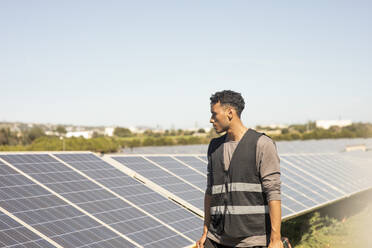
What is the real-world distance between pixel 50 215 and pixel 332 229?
12.1m

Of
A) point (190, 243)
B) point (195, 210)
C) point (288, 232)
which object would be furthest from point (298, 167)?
point (190, 243)

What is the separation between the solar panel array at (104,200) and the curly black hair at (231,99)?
3577 mm

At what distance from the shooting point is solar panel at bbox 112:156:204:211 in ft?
34.0

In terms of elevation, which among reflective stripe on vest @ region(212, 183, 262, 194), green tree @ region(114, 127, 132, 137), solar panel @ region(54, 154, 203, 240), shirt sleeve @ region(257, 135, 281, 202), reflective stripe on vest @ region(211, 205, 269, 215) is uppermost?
shirt sleeve @ region(257, 135, 281, 202)

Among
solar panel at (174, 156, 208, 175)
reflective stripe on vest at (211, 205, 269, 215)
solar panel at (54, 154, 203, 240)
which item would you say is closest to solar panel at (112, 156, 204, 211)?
solar panel at (54, 154, 203, 240)

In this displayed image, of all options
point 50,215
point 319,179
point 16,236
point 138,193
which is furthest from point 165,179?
point 319,179

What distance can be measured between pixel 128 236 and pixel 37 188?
85.1 inches

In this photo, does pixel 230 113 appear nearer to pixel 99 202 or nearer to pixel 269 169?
pixel 269 169

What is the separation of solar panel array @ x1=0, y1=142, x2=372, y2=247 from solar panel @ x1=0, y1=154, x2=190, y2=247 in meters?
0.02

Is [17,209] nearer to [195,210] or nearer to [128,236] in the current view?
[128,236]

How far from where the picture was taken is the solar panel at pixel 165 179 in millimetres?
10367

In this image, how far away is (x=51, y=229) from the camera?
686 cm

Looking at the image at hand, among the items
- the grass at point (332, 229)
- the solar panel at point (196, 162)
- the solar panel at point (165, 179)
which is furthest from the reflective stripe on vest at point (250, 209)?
the grass at point (332, 229)

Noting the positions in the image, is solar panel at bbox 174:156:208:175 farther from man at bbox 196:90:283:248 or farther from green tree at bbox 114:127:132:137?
green tree at bbox 114:127:132:137
